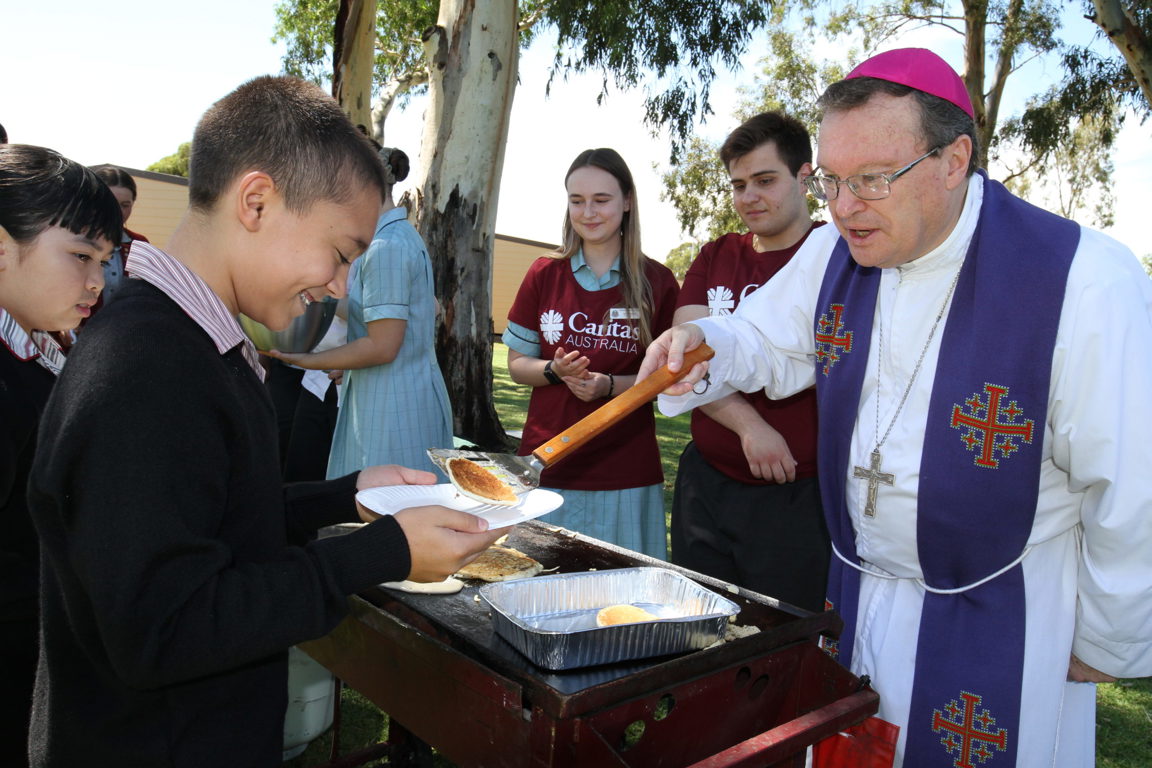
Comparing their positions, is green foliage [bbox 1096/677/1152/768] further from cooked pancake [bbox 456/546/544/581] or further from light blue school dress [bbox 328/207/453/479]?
light blue school dress [bbox 328/207/453/479]

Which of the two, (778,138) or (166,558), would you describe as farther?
(778,138)

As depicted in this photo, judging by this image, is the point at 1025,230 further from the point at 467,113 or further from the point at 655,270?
the point at 467,113

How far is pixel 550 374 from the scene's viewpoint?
3623 mm

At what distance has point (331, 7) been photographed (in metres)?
18.2

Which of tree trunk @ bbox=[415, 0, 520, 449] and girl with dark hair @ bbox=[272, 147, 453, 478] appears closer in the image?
girl with dark hair @ bbox=[272, 147, 453, 478]

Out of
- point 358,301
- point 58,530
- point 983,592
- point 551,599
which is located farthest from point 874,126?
point 358,301

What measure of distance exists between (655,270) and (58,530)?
2906 mm

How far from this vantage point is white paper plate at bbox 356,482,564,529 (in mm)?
1876

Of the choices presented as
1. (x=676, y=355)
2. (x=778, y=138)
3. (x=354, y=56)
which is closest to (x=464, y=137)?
(x=354, y=56)

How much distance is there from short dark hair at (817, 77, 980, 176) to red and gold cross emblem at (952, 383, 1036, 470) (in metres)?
0.59

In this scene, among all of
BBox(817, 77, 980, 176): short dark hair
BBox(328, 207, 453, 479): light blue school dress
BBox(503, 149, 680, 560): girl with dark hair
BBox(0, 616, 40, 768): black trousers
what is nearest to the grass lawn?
BBox(328, 207, 453, 479): light blue school dress

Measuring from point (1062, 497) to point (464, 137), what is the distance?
232 inches

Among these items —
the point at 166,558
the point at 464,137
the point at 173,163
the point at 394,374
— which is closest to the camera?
the point at 166,558

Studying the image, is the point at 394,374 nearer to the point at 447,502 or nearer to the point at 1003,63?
the point at 447,502
